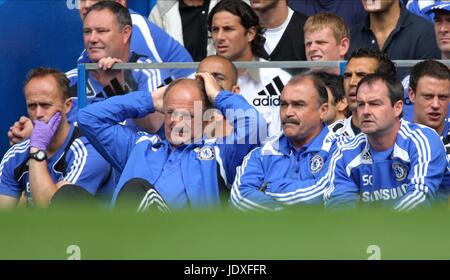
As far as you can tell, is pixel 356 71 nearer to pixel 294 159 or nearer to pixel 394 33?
pixel 294 159

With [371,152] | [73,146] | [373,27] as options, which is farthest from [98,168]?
[373,27]

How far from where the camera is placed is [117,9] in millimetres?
7773

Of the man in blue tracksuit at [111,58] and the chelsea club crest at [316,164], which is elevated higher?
the man in blue tracksuit at [111,58]

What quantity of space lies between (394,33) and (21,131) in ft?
8.38

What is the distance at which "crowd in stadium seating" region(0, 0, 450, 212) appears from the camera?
239 inches

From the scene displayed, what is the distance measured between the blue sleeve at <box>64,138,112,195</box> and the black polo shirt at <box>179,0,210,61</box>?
168cm

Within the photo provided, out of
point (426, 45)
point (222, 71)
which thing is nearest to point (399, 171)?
point (222, 71)

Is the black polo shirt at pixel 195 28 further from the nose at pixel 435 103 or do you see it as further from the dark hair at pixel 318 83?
the nose at pixel 435 103

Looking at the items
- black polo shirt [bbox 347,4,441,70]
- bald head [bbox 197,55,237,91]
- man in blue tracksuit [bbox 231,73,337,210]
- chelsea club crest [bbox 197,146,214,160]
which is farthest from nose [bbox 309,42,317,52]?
chelsea club crest [bbox 197,146,214,160]

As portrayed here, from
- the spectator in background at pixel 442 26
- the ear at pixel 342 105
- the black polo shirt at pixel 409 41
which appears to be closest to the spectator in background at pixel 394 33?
the black polo shirt at pixel 409 41

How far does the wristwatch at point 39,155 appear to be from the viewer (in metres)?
6.88

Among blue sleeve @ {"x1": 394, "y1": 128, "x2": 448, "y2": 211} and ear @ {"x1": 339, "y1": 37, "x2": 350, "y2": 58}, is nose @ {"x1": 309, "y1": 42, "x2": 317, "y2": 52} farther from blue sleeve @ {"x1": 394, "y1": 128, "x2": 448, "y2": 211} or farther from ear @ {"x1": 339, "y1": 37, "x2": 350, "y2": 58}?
blue sleeve @ {"x1": 394, "y1": 128, "x2": 448, "y2": 211}

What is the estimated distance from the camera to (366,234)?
338 centimetres
